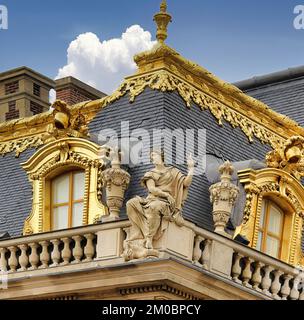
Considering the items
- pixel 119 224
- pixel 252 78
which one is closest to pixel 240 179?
pixel 119 224

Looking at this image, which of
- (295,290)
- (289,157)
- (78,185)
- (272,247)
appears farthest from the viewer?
(272,247)

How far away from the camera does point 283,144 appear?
3619cm

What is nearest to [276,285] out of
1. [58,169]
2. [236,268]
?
[236,268]

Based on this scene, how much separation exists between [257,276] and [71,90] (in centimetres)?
686

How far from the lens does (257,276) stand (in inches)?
1310

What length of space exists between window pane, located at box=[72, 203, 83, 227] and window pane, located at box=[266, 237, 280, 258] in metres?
3.63

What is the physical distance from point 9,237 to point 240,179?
427 centimetres

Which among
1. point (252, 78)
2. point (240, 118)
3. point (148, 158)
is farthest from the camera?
point (252, 78)

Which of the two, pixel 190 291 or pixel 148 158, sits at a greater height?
pixel 148 158

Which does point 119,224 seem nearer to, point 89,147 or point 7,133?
point 89,147

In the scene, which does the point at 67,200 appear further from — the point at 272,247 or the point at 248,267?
the point at 272,247

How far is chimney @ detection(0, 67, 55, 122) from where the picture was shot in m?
37.9

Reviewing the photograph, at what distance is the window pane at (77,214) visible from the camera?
34.0 metres
